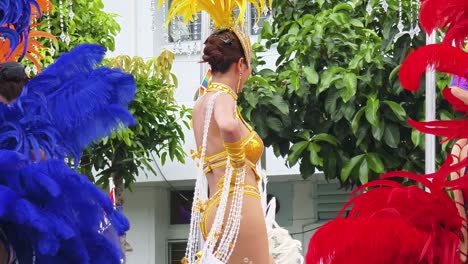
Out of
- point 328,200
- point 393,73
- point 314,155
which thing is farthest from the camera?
point 328,200

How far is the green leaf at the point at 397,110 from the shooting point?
240 inches

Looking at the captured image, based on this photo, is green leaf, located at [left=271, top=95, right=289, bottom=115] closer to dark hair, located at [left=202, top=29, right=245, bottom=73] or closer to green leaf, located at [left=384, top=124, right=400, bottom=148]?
green leaf, located at [left=384, top=124, right=400, bottom=148]

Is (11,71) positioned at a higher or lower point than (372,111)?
higher

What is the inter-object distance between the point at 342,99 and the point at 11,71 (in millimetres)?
3350

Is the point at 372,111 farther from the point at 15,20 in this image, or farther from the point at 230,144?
the point at 15,20

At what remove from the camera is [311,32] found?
6.55 metres

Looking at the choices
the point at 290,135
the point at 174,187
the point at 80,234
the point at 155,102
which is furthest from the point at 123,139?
the point at 80,234

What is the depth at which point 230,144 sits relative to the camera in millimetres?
4297

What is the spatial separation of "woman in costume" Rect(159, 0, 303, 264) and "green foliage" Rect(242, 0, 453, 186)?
5.31ft

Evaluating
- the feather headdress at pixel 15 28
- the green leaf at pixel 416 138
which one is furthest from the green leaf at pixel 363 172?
the feather headdress at pixel 15 28

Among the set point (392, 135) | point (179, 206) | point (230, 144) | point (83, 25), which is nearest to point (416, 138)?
point (392, 135)

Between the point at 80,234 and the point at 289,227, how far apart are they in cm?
713

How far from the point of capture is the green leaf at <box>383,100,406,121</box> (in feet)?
20.0

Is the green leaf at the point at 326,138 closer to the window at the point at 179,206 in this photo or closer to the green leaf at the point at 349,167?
the green leaf at the point at 349,167
